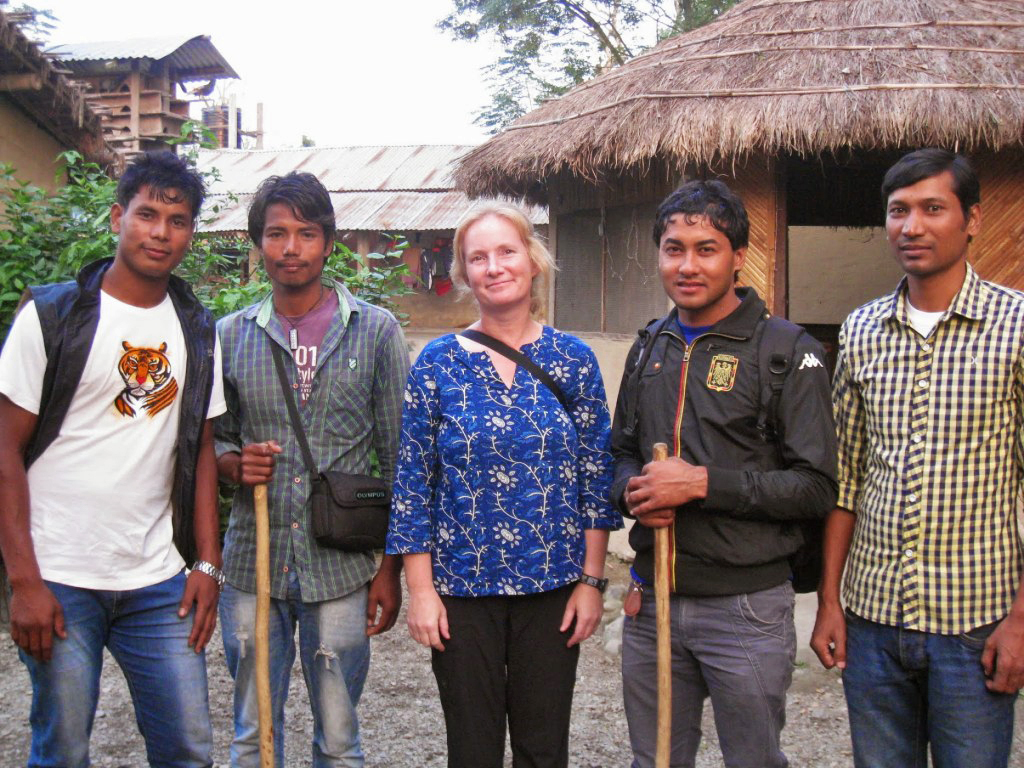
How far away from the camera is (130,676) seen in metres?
2.37

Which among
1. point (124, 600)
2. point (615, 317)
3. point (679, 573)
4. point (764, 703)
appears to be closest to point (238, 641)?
point (124, 600)

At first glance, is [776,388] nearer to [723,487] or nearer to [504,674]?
[723,487]

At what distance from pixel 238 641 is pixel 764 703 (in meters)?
1.37

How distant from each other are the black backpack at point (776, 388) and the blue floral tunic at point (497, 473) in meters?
0.16

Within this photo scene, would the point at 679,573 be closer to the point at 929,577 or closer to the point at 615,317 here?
the point at 929,577

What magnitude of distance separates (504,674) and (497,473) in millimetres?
528

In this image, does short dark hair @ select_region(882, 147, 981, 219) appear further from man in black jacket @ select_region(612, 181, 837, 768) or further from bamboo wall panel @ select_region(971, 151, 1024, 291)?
bamboo wall panel @ select_region(971, 151, 1024, 291)

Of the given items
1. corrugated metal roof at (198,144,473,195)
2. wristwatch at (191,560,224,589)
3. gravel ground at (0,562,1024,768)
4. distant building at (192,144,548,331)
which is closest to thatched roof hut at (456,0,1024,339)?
gravel ground at (0,562,1024,768)

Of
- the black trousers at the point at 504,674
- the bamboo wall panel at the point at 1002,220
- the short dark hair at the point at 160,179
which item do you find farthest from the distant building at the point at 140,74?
the black trousers at the point at 504,674

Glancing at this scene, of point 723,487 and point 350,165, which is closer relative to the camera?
point 723,487

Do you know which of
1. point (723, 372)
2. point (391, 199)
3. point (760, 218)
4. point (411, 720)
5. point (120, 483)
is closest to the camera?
point (723, 372)

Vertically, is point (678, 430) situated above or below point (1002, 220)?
below

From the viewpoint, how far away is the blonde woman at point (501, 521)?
2314 mm

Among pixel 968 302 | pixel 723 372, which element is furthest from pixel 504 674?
pixel 968 302
